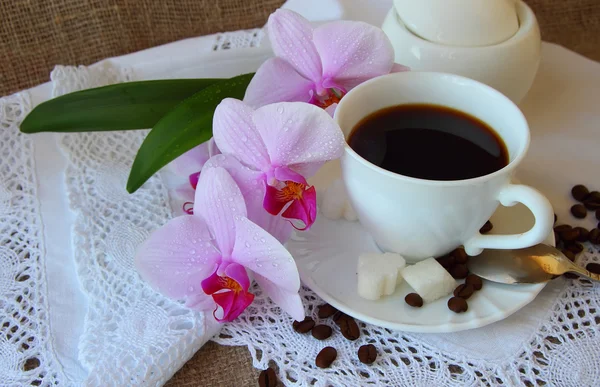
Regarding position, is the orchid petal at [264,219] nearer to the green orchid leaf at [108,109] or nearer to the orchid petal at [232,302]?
the orchid petal at [232,302]

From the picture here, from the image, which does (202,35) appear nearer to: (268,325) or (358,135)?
(358,135)

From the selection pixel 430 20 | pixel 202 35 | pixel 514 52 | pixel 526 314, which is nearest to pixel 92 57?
pixel 202 35

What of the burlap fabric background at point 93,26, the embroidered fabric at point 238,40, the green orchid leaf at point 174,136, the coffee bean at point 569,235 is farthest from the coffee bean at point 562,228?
the burlap fabric background at point 93,26

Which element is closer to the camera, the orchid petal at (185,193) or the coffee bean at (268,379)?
the coffee bean at (268,379)

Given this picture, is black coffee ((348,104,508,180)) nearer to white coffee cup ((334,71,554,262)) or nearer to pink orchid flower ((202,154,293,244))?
white coffee cup ((334,71,554,262))

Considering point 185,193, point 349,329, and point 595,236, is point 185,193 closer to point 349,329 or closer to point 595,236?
point 349,329

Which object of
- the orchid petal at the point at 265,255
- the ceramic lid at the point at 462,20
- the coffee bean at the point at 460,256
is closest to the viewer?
the orchid petal at the point at 265,255

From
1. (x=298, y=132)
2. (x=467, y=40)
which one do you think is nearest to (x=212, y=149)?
(x=298, y=132)
